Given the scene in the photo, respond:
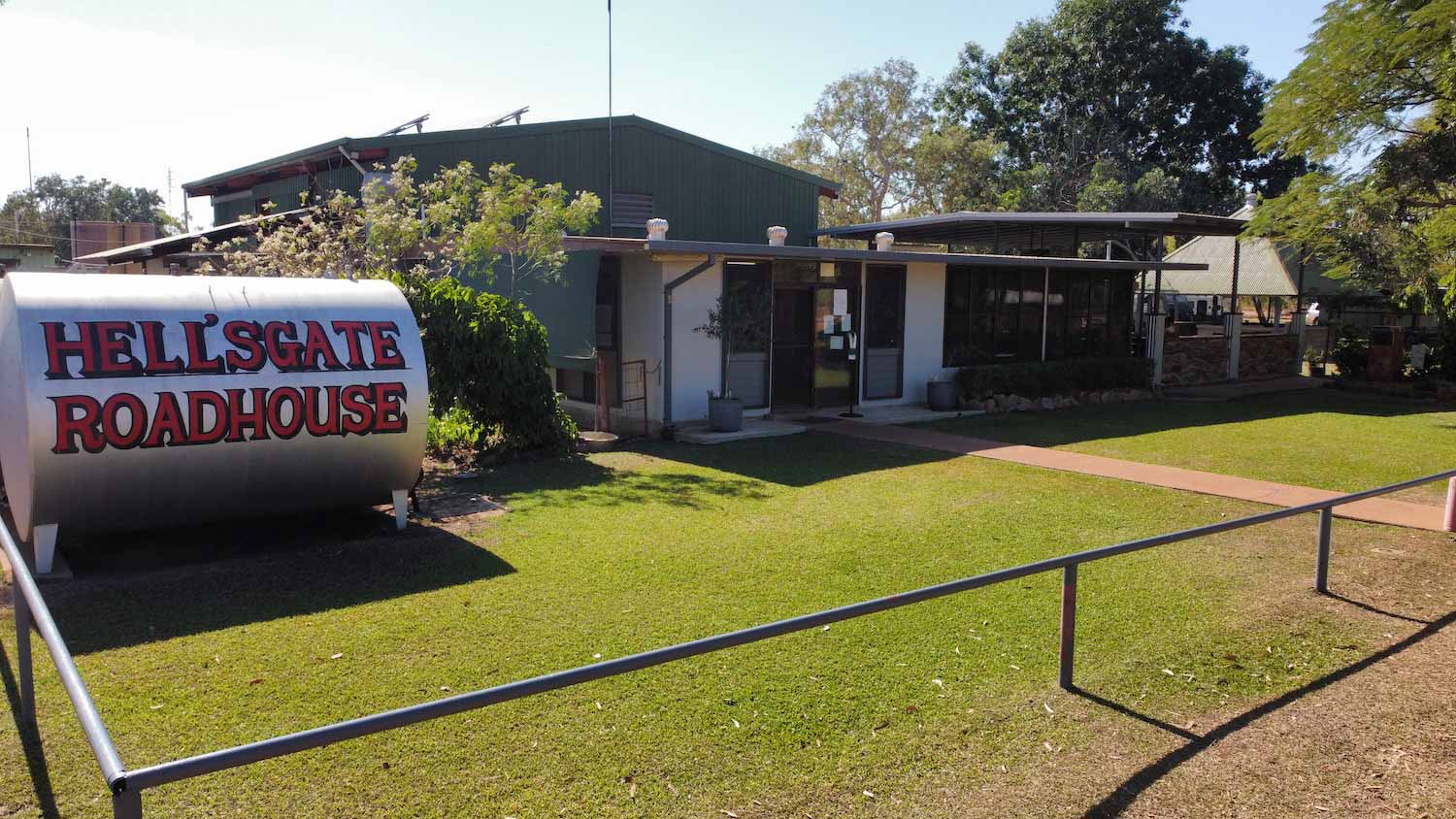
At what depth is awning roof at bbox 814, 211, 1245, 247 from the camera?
18594mm

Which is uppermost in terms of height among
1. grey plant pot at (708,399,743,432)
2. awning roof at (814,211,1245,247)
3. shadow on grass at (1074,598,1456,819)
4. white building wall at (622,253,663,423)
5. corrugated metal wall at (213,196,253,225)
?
corrugated metal wall at (213,196,253,225)

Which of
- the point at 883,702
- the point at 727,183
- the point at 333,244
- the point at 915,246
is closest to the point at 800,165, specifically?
the point at 915,246

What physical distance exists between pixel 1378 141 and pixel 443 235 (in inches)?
674

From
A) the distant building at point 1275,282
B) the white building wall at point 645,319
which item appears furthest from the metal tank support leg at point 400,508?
the distant building at point 1275,282

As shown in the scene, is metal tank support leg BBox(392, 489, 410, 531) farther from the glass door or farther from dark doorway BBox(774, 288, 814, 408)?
the glass door

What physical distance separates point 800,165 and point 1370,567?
42482mm

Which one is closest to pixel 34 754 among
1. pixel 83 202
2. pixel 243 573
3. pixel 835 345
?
pixel 243 573

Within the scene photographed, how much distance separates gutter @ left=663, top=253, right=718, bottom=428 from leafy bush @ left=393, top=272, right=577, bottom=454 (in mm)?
2367

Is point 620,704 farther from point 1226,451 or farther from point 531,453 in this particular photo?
point 1226,451

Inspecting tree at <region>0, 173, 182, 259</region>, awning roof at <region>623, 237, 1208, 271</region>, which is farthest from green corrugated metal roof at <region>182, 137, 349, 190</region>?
tree at <region>0, 173, 182, 259</region>

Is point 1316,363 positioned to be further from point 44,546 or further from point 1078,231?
point 44,546

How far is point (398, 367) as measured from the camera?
8.00 meters

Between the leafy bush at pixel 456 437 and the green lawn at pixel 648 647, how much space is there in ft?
7.55

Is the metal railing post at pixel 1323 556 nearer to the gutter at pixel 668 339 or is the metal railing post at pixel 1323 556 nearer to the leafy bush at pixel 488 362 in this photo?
the leafy bush at pixel 488 362
